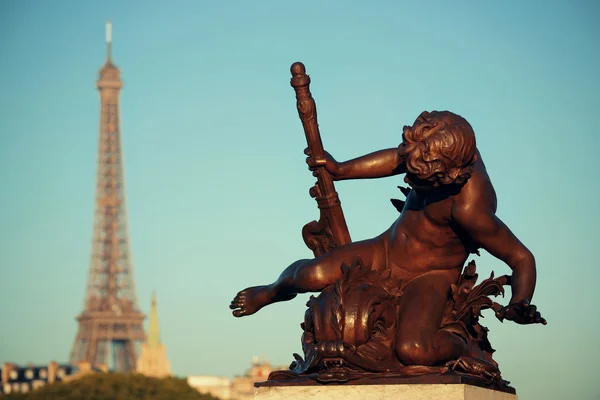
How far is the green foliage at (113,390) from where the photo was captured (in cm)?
8231

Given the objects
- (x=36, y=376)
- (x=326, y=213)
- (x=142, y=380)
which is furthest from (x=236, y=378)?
(x=326, y=213)

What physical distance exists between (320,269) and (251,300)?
34.1 inches

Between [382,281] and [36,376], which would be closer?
[382,281]

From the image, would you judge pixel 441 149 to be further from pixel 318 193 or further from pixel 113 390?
pixel 113 390

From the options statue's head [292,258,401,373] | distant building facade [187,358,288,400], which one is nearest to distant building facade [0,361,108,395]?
distant building facade [187,358,288,400]

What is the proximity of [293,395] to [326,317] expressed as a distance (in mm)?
627

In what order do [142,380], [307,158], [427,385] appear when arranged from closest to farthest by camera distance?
[427,385]
[307,158]
[142,380]

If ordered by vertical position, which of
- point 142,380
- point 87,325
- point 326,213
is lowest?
point 326,213

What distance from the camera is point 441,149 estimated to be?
982cm

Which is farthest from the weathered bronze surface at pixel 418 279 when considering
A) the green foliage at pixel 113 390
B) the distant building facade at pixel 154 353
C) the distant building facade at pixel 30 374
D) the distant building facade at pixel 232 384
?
the distant building facade at pixel 232 384

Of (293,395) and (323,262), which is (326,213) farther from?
(293,395)

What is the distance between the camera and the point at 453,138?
32.3 feet

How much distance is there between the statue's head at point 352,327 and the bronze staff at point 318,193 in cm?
86

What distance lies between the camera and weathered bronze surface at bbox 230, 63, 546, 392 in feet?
32.3
